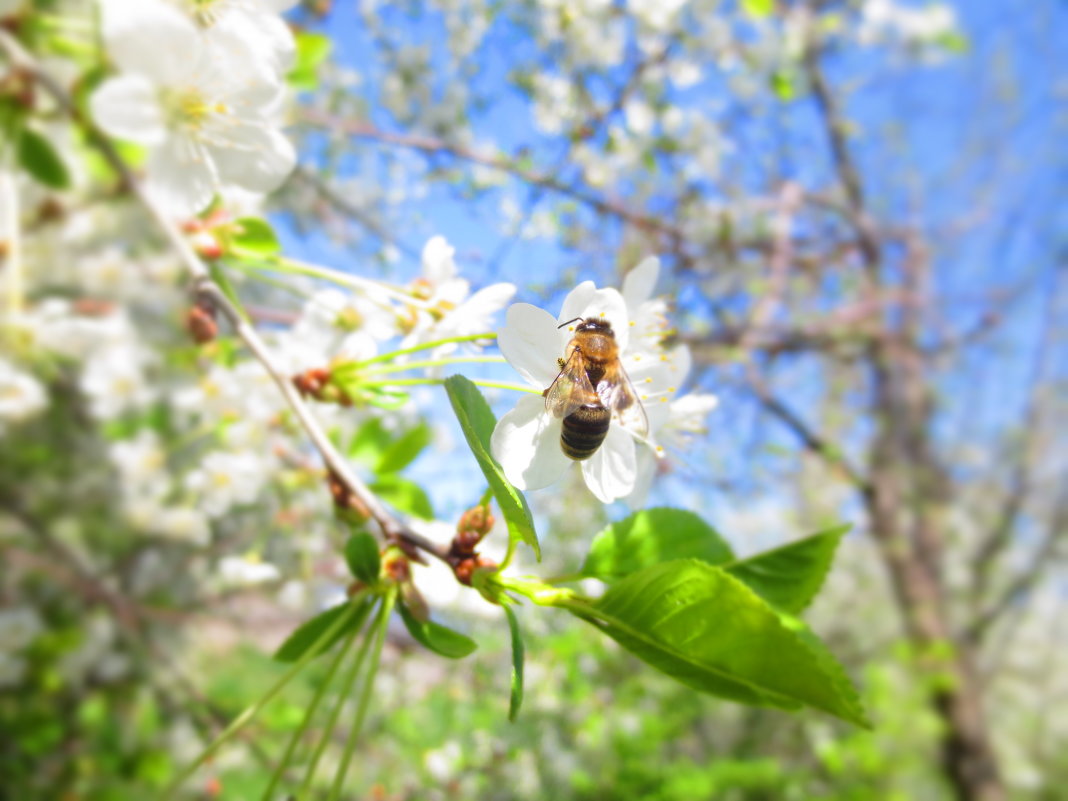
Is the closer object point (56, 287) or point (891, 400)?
point (56, 287)

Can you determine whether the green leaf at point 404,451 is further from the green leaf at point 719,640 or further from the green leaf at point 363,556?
the green leaf at point 719,640

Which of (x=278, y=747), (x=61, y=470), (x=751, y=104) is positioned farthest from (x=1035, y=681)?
(x=61, y=470)

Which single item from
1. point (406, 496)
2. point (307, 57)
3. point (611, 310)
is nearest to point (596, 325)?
point (611, 310)

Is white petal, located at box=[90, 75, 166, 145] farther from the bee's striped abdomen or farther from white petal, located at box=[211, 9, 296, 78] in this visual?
the bee's striped abdomen

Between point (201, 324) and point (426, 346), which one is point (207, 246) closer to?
point (201, 324)

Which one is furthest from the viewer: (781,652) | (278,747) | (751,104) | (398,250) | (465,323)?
(751,104)

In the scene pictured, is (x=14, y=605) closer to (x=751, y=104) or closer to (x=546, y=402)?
(x=546, y=402)

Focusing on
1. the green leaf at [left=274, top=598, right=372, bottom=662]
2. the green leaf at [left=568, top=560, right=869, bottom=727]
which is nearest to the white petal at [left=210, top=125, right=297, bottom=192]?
the green leaf at [left=274, top=598, right=372, bottom=662]
